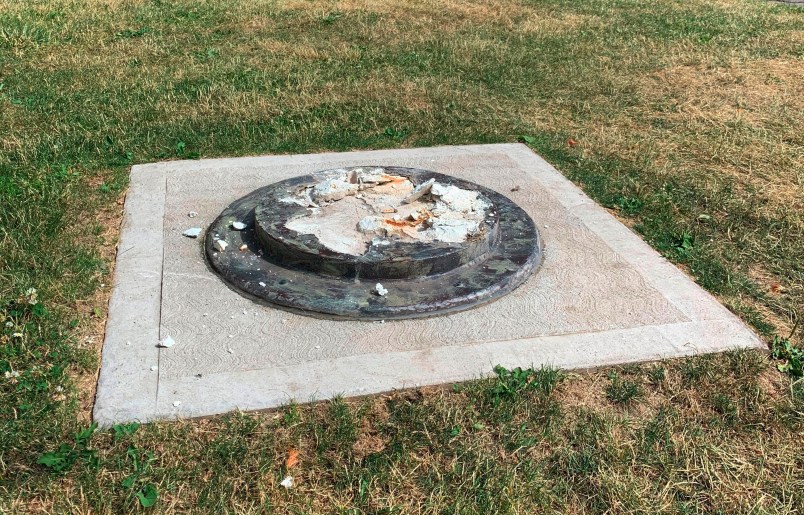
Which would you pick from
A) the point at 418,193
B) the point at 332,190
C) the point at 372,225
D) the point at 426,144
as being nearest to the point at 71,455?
the point at 372,225

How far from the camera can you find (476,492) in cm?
230

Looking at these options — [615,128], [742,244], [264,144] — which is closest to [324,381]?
[742,244]

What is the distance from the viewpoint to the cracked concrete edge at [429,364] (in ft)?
8.58

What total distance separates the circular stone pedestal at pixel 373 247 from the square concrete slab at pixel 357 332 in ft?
0.25

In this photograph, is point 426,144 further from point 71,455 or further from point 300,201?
point 71,455

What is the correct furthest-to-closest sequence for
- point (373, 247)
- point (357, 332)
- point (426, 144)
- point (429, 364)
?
point (426, 144) → point (373, 247) → point (357, 332) → point (429, 364)

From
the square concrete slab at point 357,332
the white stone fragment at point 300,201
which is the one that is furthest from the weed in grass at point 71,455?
the white stone fragment at point 300,201

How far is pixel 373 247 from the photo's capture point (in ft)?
10.9

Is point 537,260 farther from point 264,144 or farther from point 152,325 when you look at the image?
point 264,144

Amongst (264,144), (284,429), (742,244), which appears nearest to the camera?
(284,429)

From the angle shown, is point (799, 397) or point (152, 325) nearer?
point (799, 397)

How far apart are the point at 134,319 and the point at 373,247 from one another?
1117 mm

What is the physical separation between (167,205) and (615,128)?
151 inches

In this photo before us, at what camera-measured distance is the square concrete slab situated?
2.68 m
